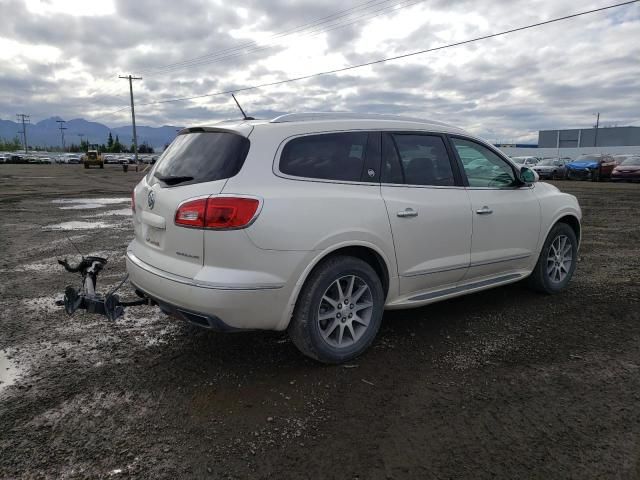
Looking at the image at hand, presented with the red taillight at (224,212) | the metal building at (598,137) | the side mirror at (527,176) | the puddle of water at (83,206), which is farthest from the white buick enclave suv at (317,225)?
the metal building at (598,137)

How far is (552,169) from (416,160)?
3121 cm

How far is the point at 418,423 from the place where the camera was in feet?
9.75

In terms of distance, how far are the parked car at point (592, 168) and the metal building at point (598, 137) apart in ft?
174

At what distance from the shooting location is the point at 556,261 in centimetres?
548

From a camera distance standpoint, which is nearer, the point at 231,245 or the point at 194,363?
the point at 231,245

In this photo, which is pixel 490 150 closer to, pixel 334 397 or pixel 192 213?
pixel 334 397

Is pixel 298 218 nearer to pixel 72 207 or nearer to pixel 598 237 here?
pixel 598 237

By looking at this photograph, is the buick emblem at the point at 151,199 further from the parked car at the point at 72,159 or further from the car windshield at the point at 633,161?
the parked car at the point at 72,159

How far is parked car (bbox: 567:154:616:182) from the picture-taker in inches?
1155

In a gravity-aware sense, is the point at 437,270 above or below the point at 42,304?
above

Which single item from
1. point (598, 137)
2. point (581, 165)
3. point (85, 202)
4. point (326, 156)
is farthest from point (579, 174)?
point (598, 137)

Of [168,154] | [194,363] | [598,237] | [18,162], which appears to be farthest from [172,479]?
[18,162]

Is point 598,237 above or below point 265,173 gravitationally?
below

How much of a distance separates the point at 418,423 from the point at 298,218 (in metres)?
1.46
